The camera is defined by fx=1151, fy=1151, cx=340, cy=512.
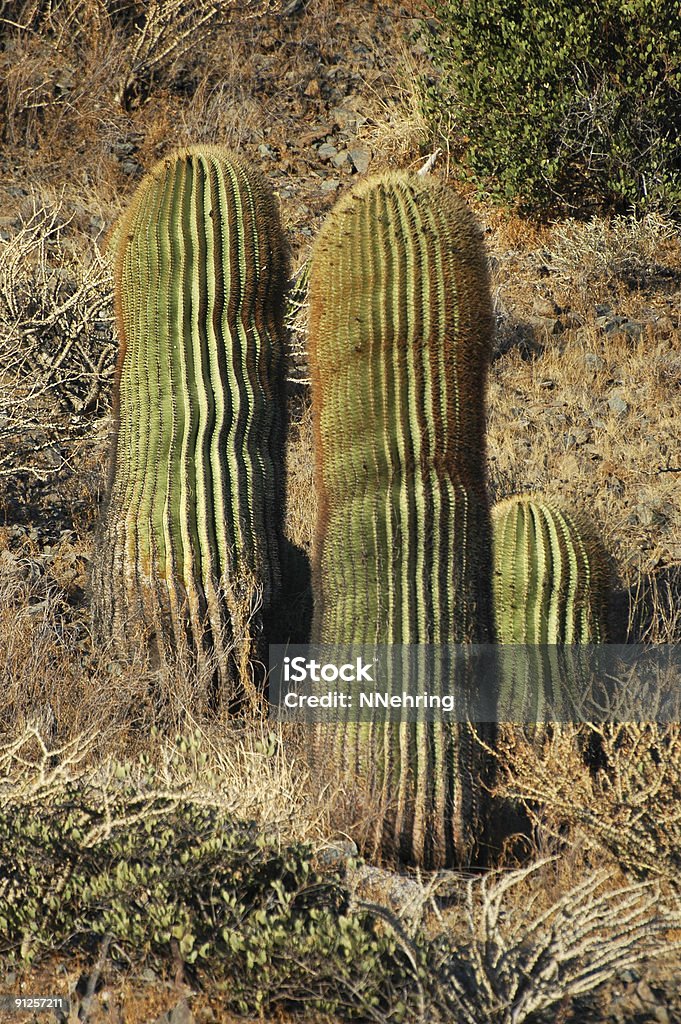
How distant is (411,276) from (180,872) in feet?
7.79

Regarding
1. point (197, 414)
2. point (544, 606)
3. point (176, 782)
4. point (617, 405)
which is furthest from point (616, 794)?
point (617, 405)

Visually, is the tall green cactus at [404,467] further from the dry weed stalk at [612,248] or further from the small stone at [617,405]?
the dry weed stalk at [612,248]

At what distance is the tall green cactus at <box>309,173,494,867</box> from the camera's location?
13.5 ft

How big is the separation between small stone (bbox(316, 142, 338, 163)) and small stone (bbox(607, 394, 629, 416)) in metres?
4.28

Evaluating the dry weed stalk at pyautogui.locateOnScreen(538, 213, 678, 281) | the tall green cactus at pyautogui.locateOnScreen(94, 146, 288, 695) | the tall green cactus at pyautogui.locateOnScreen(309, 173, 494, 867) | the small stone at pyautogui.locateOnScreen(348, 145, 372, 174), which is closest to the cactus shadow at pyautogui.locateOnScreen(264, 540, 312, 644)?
the tall green cactus at pyautogui.locateOnScreen(94, 146, 288, 695)

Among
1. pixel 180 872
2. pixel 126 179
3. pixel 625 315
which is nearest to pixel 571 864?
pixel 180 872

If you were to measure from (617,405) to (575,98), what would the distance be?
3.02m

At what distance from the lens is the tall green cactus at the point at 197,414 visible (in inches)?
193

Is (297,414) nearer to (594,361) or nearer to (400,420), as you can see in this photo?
(594,361)

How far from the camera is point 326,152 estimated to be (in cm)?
1078

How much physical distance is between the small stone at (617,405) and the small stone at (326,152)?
4.28 m

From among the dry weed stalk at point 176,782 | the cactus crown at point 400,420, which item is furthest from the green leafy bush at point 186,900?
the cactus crown at point 400,420

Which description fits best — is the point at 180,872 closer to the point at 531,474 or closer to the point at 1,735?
the point at 1,735

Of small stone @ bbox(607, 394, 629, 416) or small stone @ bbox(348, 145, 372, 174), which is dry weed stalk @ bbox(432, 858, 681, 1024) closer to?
small stone @ bbox(607, 394, 629, 416)
